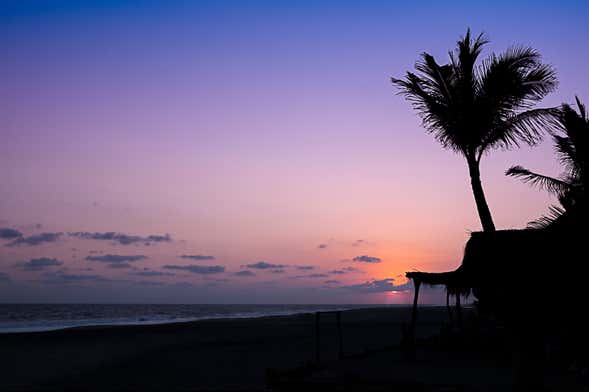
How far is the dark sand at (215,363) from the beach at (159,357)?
0.03 m

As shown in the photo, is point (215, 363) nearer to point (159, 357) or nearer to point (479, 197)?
point (159, 357)

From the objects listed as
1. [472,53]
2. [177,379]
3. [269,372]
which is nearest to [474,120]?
[472,53]

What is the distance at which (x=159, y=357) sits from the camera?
24.8 metres

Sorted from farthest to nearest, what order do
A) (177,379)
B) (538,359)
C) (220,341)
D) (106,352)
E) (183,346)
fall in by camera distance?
(220,341), (183,346), (106,352), (177,379), (538,359)

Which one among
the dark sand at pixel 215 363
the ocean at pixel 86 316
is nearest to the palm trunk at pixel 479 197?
the dark sand at pixel 215 363

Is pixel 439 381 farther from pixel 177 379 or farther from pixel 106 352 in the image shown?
pixel 106 352

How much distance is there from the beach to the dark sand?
3 cm

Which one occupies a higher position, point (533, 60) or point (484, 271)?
point (533, 60)

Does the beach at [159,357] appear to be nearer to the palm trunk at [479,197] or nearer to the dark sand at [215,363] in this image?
the dark sand at [215,363]

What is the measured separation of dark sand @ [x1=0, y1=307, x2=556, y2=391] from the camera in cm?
1449

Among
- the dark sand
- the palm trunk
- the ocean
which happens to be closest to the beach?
the dark sand

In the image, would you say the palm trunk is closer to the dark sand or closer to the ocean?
the dark sand

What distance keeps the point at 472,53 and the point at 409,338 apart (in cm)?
796

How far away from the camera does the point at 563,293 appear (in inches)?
302
